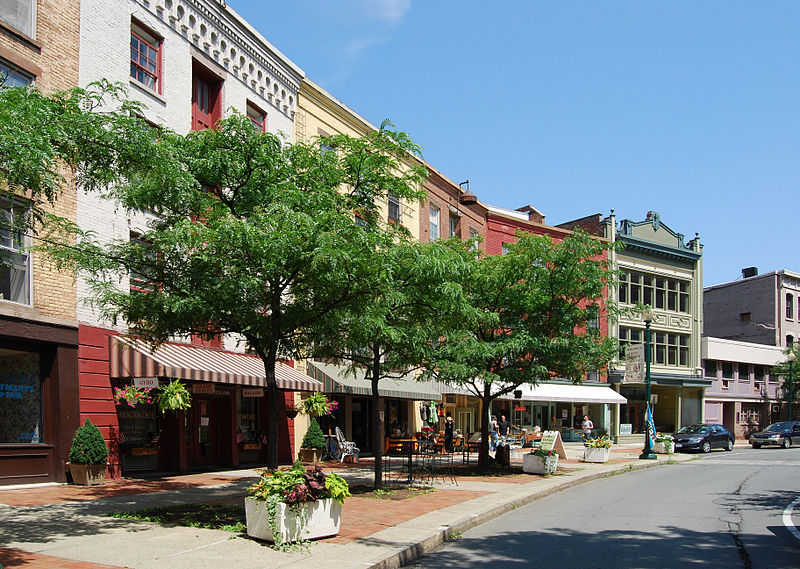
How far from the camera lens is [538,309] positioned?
66.5 ft

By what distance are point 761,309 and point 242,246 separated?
5503cm

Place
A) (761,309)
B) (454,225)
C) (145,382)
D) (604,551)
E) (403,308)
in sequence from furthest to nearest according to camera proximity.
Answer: (761,309)
(454,225)
(145,382)
(403,308)
(604,551)

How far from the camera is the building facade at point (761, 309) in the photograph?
5503cm

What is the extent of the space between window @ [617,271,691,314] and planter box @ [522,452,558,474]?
24940mm

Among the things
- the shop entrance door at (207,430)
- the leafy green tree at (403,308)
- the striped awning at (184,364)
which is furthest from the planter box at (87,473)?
the leafy green tree at (403,308)

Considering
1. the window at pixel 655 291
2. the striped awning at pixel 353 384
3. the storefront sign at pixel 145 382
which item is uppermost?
the window at pixel 655 291

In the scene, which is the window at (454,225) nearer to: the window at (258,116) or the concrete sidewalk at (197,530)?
the window at (258,116)

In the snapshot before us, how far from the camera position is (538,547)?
389 inches

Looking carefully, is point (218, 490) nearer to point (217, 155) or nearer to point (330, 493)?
point (330, 493)

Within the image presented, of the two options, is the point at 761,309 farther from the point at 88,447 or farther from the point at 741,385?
the point at 88,447

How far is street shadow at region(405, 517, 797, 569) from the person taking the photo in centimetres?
874

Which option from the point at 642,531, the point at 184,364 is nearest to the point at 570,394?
the point at 184,364

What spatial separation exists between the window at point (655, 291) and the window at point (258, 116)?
27924mm

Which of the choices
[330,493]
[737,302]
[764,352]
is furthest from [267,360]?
[737,302]
